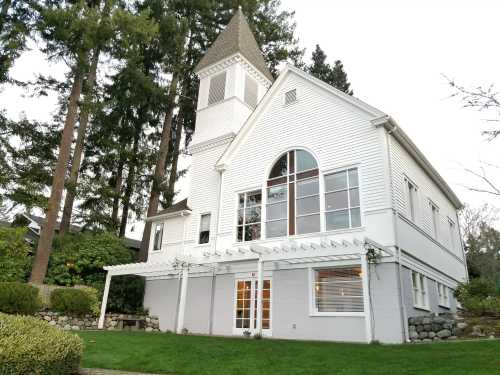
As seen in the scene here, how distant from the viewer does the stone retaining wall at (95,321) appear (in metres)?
13.9

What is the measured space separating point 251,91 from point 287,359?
13.9 m

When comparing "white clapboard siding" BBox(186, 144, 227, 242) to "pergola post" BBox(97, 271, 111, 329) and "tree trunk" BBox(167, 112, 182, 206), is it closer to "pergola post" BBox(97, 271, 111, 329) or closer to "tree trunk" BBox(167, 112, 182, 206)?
"pergola post" BBox(97, 271, 111, 329)

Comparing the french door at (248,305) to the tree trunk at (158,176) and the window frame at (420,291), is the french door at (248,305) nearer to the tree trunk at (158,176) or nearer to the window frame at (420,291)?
the window frame at (420,291)

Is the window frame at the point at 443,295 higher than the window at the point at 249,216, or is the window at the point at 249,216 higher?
the window at the point at 249,216

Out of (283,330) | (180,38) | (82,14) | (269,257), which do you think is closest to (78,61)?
(82,14)

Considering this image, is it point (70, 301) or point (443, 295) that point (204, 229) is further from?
point (443, 295)

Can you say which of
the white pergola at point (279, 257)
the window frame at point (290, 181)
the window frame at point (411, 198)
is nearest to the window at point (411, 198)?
the window frame at point (411, 198)

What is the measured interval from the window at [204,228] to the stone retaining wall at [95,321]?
391cm

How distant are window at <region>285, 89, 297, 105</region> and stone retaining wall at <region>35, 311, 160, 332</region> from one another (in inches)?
405

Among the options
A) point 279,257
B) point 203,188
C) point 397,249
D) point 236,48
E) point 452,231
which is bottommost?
point 279,257

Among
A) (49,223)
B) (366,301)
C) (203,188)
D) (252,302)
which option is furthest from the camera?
(203,188)

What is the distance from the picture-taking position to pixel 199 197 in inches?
644

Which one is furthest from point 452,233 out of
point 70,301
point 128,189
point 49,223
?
point 128,189

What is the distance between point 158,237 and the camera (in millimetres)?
17359
